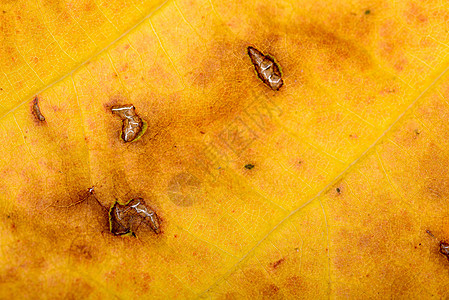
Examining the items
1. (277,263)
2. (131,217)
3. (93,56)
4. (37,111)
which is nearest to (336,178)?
(277,263)

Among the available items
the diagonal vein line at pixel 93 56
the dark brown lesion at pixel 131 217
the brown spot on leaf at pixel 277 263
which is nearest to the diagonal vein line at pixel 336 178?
the brown spot on leaf at pixel 277 263

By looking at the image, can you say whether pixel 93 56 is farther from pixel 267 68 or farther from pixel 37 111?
pixel 267 68

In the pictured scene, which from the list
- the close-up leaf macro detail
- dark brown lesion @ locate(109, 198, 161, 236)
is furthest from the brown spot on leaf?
dark brown lesion @ locate(109, 198, 161, 236)

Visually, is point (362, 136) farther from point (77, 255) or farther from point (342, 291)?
point (77, 255)

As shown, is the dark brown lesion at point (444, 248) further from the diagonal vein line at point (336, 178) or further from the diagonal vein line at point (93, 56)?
the diagonal vein line at point (93, 56)

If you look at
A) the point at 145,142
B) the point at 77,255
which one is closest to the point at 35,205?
the point at 77,255

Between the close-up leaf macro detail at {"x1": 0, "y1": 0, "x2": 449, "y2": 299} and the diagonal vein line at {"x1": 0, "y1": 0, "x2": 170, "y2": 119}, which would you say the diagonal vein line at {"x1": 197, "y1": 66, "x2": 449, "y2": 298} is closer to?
the close-up leaf macro detail at {"x1": 0, "y1": 0, "x2": 449, "y2": 299}
